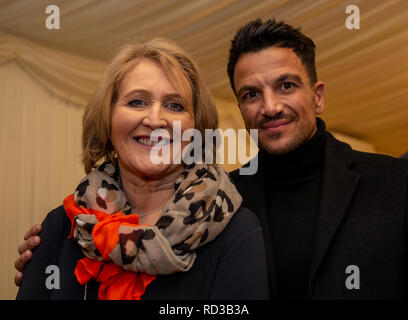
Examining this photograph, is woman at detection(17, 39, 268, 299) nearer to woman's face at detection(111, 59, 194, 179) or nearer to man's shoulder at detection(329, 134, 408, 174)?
woman's face at detection(111, 59, 194, 179)

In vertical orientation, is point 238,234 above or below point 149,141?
below

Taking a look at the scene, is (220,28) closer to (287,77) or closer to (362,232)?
(287,77)

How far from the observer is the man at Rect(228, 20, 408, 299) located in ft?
4.90

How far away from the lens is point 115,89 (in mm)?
1436

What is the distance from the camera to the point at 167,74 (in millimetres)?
1398

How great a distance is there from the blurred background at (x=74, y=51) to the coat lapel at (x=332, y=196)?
225 centimetres

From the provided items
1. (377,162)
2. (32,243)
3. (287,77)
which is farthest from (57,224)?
(377,162)

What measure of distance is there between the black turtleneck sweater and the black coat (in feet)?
0.20

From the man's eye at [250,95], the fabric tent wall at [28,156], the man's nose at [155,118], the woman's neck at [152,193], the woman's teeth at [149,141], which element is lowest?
the woman's neck at [152,193]

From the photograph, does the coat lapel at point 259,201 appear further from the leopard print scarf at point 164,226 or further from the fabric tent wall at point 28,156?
the fabric tent wall at point 28,156

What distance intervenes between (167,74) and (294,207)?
28.9 inches

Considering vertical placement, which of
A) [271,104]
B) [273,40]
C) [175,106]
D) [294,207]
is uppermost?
[273,40]

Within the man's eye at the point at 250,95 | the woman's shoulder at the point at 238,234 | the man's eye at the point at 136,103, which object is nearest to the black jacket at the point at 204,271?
the woman's shoulder at the point at 238,234

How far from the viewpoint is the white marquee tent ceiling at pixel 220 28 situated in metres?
3.63
